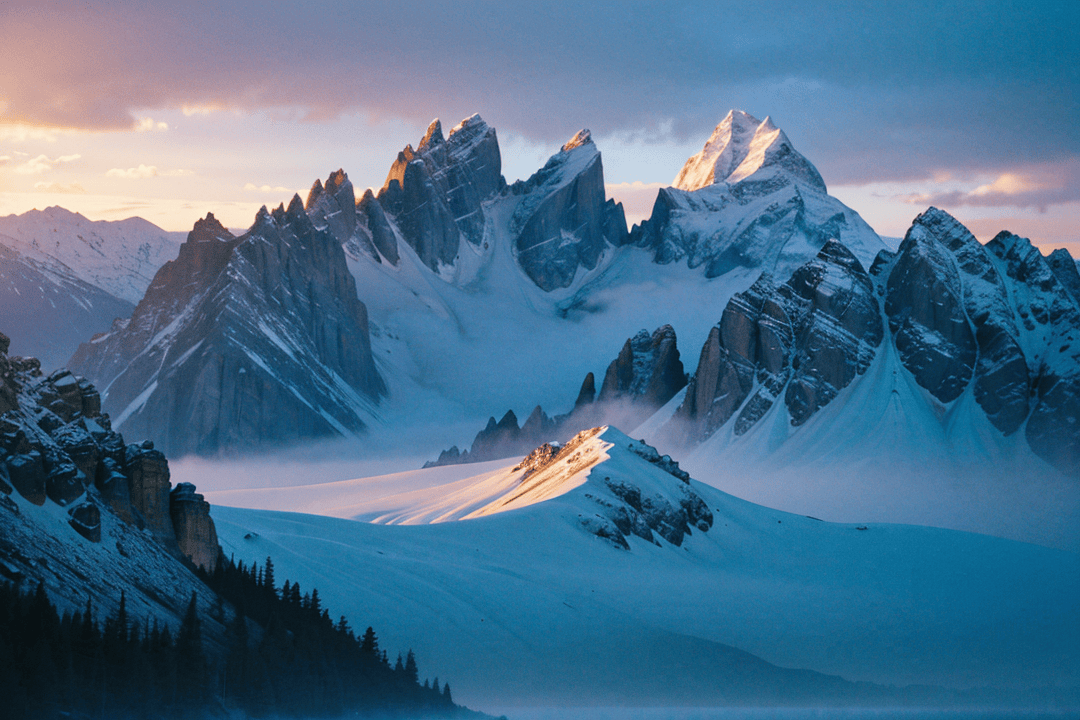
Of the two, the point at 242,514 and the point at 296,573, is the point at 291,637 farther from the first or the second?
the point at 242,514

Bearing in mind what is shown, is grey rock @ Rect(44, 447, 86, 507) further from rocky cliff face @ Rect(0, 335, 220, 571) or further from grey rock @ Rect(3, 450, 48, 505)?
grey rock @ Rect(3, 450, 48, 505)

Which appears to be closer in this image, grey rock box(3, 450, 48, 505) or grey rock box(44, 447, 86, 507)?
grey rock box(3, 450, 48, 505)

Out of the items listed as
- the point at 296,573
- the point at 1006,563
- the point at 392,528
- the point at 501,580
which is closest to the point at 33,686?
the point at 296,573

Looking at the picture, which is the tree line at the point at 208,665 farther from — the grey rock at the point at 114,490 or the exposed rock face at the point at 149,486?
the grey rock at the point at 114,490

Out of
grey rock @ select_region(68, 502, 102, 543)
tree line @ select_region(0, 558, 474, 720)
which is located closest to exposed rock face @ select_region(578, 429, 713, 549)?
tree line @ select_region(0, 558, 474, 720)

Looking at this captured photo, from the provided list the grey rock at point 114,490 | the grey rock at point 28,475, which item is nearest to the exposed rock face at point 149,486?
the grey rock at point 114,490

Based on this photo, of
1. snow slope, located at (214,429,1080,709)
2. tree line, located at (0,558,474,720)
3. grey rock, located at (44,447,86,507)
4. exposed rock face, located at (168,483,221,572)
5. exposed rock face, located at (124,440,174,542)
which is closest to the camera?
tree line, located at (0,558,474,720)
